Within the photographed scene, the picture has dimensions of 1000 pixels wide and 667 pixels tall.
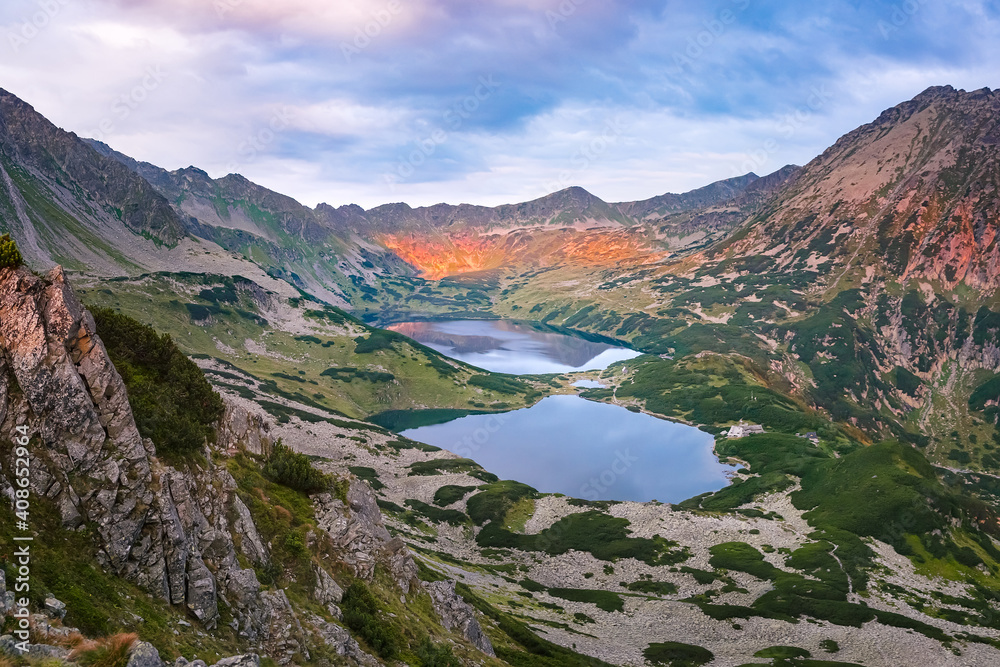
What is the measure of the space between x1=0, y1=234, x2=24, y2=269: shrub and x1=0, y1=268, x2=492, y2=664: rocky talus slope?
1.72 feet

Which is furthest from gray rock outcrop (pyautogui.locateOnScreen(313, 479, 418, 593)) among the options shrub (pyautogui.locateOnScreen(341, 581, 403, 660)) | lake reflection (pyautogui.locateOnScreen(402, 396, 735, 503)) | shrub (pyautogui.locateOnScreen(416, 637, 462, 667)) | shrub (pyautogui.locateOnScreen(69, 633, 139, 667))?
lake reflection (pyautogui.locateOnScreen(402, 396, 735, 503))

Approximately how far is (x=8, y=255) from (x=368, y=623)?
2508cm

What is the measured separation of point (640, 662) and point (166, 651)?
183ft

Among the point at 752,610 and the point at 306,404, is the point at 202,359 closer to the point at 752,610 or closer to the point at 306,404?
the point at 306,404

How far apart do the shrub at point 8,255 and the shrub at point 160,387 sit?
6569 mm

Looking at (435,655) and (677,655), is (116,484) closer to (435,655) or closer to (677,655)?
(435,655)

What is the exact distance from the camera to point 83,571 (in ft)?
64.3

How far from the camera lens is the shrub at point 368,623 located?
30750 millimetres

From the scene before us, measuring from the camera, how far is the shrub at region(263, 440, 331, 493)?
3780cm

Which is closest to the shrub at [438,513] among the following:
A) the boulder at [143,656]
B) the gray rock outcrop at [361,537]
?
the gray rock outcrop at [361,537]

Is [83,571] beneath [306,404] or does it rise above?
above

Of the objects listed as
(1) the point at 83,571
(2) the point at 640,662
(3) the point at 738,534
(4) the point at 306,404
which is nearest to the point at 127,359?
(1) the point at 83,571

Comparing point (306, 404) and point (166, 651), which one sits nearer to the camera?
point (166, 651)

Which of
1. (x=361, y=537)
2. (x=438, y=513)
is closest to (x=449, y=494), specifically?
(x=438, y=513)
